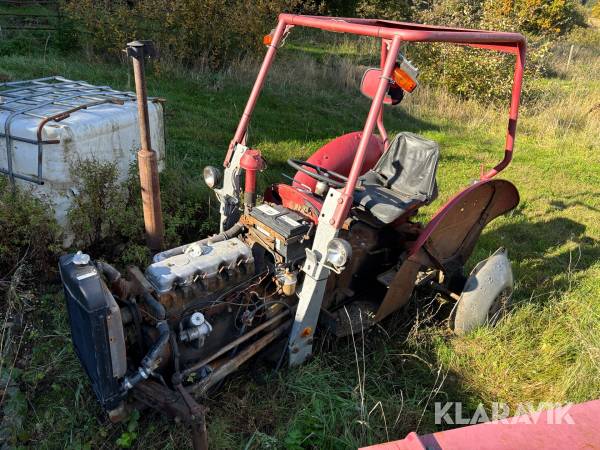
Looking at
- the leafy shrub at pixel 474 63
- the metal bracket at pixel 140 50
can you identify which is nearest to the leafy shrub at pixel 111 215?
the metal bracket at pixel 140 50

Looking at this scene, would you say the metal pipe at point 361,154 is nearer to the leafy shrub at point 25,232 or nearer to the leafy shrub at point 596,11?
the leafy shrub at point 25,232

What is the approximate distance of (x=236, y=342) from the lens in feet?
8.93

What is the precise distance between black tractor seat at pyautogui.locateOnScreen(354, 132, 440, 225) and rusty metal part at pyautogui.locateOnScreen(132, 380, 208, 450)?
5.36 feet

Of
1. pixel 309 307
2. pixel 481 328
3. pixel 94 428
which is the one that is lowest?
pixel 94 428

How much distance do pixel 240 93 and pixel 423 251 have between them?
5.74m

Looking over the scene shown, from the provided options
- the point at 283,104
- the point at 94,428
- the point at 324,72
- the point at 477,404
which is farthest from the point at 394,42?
the point at 324,72

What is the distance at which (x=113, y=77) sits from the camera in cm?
773

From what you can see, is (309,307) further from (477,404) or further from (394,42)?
(394,42)

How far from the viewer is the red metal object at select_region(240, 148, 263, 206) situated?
3018 millimetres

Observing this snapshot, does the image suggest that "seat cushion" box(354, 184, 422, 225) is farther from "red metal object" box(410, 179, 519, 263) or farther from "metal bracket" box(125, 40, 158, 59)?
"metal bracket" box(125, 40, 158, 59)

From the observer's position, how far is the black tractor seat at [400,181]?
129 inches

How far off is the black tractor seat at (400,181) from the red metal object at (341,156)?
1.19ft

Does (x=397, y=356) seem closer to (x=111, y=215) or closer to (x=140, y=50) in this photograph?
(x=111, y=215)
